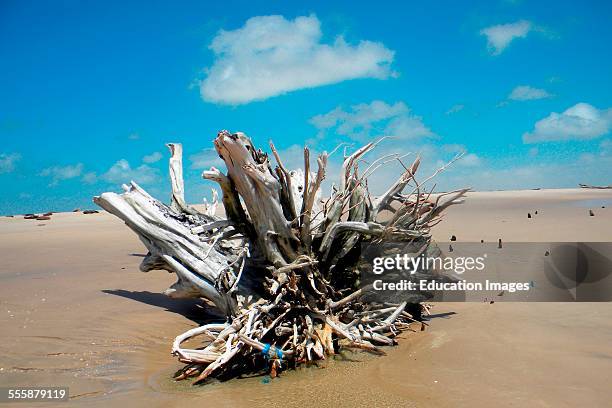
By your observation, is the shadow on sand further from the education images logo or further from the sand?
the education images logo

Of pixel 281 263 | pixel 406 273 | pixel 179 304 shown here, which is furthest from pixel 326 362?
pixel 179 304

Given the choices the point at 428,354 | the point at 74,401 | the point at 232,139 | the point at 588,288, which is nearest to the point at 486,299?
the point at 588,288

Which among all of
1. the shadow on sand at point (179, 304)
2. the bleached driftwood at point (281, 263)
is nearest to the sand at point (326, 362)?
the shadow on sand at point (179, 304)

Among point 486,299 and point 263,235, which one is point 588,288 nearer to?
point 486,299

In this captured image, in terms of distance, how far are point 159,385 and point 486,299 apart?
4710 millimetres

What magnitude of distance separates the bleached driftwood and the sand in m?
0.28

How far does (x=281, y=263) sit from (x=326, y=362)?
1.05 m

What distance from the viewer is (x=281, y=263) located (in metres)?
5.24

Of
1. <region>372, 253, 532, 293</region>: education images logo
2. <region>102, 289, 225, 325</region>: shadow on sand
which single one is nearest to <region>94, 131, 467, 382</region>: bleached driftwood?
<region>372, 253, 532, 293</region>: education images logo

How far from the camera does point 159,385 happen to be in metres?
4.49

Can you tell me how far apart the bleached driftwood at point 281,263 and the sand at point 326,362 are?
28 centimetres

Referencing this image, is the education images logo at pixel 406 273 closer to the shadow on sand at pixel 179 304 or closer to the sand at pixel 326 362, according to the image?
the sand at pixel 326 362

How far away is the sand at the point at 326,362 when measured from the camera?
4070 mm

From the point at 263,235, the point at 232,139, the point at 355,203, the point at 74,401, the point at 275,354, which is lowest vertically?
the point at 74,401
